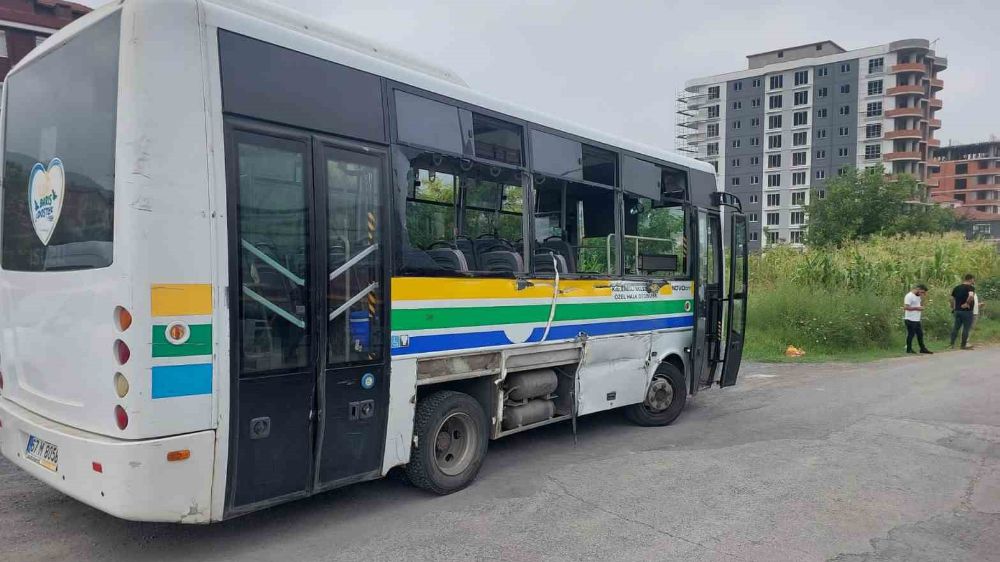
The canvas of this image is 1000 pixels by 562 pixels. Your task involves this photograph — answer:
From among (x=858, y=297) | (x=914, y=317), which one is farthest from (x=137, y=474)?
(x=858, y=297)

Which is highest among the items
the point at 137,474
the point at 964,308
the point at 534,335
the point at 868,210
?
the point at 868,210

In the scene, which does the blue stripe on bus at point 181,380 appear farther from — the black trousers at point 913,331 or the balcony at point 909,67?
the balcony at point 909,67

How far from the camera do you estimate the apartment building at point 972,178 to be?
317 feet

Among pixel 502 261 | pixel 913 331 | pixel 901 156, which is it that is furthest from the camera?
pixel 901 156

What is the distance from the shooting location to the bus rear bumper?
143 inches

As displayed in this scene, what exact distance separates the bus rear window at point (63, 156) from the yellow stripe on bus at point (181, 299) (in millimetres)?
406

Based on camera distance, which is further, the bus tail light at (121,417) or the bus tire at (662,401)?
the bus tire at (662,401)

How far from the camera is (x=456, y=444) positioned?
5684mm

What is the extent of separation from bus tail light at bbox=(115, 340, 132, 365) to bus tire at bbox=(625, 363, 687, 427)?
230 inches

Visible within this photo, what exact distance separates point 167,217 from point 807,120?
289 feet

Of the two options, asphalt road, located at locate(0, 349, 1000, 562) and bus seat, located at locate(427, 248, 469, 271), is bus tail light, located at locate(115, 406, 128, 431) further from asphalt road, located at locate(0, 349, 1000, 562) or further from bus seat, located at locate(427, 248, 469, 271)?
bus seat, located at locate(427, 248, 469, 271)

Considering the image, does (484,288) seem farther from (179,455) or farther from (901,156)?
(901,156)

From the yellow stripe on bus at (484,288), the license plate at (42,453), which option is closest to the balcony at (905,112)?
the yellow stripe on bus at (484,288)

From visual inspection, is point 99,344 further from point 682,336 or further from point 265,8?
point 682,336
